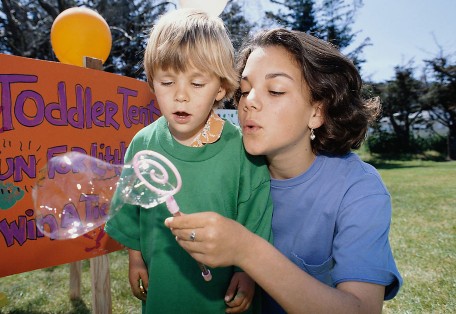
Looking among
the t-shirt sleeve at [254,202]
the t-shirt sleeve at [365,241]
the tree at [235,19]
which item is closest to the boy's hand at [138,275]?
the t-shirt sleeve at [254,202]

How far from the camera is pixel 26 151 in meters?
2.38

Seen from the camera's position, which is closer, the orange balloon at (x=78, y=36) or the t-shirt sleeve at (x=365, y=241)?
the t-shirt sleeve at (x=365, y=241)

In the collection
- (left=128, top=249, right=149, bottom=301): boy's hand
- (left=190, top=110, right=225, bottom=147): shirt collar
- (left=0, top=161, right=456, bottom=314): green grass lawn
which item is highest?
(left=190, top=110, right=225, bottom=147): shirt collar

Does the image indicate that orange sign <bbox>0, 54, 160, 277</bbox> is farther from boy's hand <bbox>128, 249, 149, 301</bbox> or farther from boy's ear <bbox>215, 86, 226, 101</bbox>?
boy's ear <bbox>215, 86, 226, 101</bbox>

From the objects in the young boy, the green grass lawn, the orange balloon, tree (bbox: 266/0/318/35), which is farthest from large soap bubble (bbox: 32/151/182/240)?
tree (bbox: 266/0/318/35)

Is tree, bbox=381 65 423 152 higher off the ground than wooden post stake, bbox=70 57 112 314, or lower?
higher

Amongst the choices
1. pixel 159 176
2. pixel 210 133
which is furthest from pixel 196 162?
pixel 159 176

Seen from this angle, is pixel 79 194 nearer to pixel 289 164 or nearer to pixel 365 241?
pixel 289 164

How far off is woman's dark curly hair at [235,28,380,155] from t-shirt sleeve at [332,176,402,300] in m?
0.31

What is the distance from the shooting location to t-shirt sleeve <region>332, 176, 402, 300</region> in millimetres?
1293

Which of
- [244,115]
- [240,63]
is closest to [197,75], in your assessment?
[244,115]

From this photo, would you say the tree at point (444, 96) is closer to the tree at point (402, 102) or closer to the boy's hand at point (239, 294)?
the tree at point (402, 102)

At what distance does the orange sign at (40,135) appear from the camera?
231 centimetres

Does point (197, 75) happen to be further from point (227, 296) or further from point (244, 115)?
point (227, 296)
